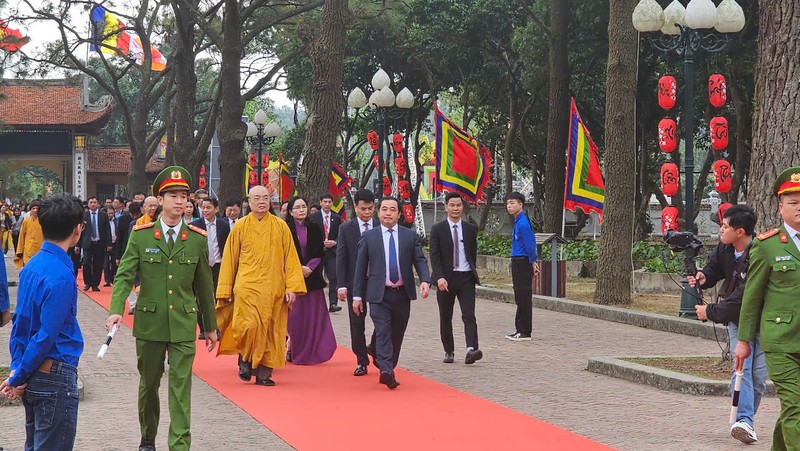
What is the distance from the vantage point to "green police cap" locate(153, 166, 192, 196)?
7562 millimetres

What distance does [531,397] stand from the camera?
1013cm

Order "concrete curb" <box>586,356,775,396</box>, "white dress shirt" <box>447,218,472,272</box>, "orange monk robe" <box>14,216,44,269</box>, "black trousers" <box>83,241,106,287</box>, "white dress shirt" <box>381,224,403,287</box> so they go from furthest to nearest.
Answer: "black trousers" <box>83,241,106,287</box> → "orange monk robe" <box>14,216,44,269</box> → "white dress shirt" <box>447,218,472,272</box> → "white dress shirt" <box>381,224,403,287</box> → "concrete curb" <box>586,356,775,396</box>

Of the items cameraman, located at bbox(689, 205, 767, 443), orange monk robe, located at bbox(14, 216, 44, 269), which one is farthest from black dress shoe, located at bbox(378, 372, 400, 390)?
orange monk robe, located at bbox(14, 216, 44, 269)

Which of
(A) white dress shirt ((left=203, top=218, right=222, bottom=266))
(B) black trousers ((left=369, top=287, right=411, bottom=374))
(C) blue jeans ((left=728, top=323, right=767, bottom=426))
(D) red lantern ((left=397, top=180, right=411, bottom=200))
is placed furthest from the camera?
(D) red lantern ((left=397, top=180, right=411, bottom=200))

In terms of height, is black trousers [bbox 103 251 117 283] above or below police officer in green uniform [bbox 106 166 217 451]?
below

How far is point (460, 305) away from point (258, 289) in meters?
2.50

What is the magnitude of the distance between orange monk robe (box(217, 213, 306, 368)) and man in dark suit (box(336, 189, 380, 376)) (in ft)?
1.84

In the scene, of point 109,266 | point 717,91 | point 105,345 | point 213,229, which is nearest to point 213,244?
point 213,229

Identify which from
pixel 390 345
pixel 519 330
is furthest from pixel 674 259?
pixel 390 345

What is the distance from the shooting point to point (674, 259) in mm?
21844

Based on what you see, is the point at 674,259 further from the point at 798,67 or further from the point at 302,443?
the point at 302,443

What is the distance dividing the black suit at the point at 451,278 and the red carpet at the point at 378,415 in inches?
40.3

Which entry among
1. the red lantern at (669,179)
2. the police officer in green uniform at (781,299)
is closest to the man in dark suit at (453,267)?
the police officer in green uniform at (781,299)

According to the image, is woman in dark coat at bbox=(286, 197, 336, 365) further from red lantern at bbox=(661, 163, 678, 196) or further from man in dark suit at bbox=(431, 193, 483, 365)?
red lantern at bbox=(661, 163, 678, 196)
